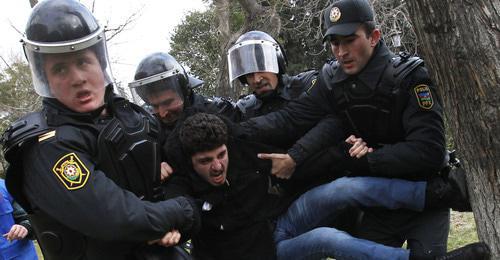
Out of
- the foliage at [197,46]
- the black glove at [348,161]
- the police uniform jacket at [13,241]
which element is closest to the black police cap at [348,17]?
the black glove at [348,161]

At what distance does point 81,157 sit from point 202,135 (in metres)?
0.83

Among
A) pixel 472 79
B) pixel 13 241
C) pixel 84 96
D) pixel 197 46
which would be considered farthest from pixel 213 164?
pixel 197 46

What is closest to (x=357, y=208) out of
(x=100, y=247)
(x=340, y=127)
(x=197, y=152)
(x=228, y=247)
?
(x=340, y=127)

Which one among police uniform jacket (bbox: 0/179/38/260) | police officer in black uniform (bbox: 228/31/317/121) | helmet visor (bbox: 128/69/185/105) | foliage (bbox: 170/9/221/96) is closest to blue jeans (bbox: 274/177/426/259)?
police officer in black uniform (bbox: 228/31/317/121)

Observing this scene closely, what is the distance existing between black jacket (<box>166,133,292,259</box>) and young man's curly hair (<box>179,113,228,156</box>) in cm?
13

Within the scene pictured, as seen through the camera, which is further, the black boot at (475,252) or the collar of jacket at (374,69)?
the collar of jacket at (374,69)

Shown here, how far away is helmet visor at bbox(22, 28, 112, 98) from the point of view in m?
2.04

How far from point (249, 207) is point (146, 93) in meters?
1.01

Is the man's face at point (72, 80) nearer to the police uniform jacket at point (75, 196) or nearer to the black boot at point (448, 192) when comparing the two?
the police uniform jacket at point (75, 196)

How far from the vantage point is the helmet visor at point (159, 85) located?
3.27 metres

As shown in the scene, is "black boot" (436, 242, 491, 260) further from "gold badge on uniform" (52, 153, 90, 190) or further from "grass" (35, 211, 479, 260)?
"grass" (35, 211, 479, 260)

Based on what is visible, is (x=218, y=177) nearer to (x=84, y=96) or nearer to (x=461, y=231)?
(x=84, y=96)

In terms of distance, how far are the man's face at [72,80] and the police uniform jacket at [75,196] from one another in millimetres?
39

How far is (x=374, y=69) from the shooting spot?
2799 millimetres
